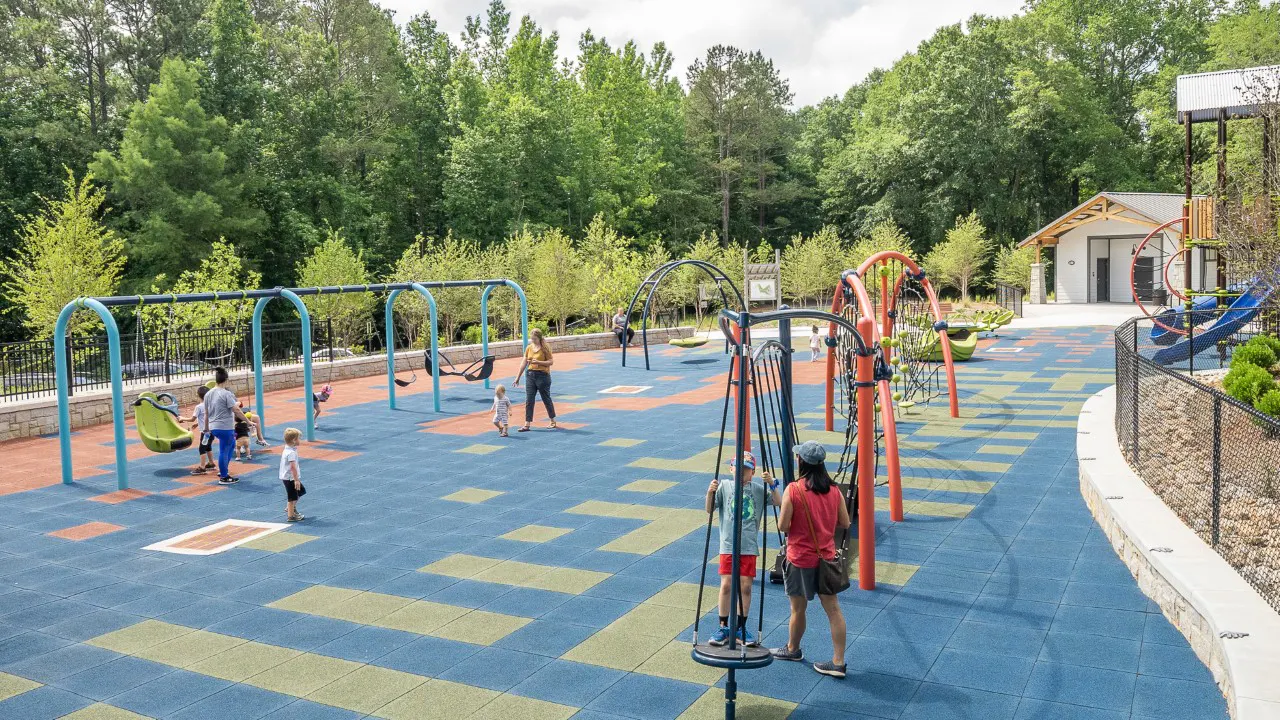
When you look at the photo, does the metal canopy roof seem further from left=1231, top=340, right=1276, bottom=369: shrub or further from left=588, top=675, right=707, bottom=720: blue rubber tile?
left=588, top=675, right=707, bottom=720: blue rubber tile

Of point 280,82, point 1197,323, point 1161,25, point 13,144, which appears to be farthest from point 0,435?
point 1161,25

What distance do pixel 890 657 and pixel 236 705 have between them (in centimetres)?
462

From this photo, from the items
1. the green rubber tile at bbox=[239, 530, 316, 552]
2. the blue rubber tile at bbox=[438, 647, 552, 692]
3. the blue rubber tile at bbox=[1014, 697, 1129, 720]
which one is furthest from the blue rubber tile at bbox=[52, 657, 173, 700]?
the blue rubber tile at bbox=[1014, 697, 1129, 720]

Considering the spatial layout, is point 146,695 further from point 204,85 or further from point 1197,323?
point 204,85

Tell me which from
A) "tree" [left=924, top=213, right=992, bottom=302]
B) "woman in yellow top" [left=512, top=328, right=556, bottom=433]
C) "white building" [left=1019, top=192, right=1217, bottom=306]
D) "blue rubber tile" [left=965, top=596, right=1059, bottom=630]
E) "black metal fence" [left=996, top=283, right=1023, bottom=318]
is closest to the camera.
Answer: "blue rubber tile" [left=965, top=596, right=1059, bottom=630]

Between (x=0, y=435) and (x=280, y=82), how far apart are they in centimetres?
4045

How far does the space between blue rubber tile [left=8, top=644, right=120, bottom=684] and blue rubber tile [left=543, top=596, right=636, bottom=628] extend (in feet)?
11.4

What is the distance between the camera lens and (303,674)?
6980 mm

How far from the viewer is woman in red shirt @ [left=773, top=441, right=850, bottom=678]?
6.60 meters

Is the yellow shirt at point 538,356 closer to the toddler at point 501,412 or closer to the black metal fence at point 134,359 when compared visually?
the toddler at point 501,412

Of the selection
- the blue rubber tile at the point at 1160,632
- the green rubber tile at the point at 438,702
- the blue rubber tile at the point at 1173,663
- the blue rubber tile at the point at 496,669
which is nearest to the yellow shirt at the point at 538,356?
the blue rubber tile at the point at 496,669

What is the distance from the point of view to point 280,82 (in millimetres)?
52938

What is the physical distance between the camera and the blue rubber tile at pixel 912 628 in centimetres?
731

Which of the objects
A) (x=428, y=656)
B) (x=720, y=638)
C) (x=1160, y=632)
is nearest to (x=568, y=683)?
(x=720, y=638)
